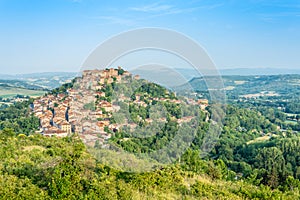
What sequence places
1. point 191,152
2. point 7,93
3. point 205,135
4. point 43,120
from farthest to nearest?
point 7,93 → point 43,120 → point 191,152 → point 205,135

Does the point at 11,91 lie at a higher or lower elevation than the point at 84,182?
lower

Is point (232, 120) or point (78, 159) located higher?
point (78, 159)

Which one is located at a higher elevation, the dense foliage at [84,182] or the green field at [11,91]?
the dense foliage at [84,182]

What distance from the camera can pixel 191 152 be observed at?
9.88 m

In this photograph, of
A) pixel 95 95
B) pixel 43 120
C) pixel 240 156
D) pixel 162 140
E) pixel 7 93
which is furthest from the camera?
pixel 7 93

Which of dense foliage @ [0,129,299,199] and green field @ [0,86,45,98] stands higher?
dense foliage @ [0,129,299,199]

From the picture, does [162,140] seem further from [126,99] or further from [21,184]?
[21,184]

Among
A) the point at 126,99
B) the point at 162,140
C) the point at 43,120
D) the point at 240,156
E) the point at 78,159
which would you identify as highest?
the point at 126,99

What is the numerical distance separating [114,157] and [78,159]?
1162 mm

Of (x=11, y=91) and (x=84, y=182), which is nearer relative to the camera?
(x=84, y=182)

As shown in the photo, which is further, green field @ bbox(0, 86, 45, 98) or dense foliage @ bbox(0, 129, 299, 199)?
green field @ bbox(0, 86, 45, 98)

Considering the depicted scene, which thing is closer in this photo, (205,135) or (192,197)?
(192,197)

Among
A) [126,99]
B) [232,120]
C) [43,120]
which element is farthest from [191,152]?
[232,120]

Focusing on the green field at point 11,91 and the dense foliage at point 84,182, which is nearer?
the dense foliage at point 84,182
